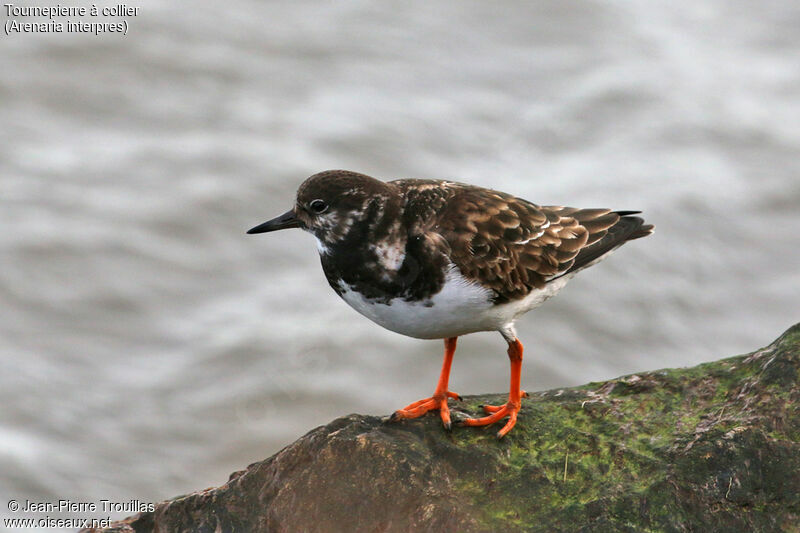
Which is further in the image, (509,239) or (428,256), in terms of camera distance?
(509,239)

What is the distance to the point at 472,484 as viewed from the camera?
5.61 m

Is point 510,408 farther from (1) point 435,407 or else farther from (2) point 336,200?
(2) point 336,200

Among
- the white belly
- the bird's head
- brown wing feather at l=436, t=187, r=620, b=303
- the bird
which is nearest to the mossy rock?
the bird

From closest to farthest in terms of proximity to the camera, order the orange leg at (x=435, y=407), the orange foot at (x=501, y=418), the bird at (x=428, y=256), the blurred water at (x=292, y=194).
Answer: the bird at (x=428, y=256), the orange foot at (x=501, y=418), the orange leg at (x=435, y=407), the blurred water at (x=292, y=194)

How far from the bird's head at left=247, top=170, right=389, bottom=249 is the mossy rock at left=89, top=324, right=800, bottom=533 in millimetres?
1159

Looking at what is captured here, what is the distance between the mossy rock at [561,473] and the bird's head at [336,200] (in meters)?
1.16

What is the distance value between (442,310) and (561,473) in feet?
3.76

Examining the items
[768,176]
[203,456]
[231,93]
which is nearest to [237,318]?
[203,456]

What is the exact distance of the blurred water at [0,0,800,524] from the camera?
421 inches

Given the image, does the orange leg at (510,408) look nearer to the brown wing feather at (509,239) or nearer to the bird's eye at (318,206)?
the brown wing feather at (509,239)

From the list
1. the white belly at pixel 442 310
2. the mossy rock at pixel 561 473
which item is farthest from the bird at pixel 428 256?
the mossy rock at pixel 561 473

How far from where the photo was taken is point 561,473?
5.64 metres

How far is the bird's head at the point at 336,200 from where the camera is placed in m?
5.90

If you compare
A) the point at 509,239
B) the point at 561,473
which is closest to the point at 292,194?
the point at 509,239
